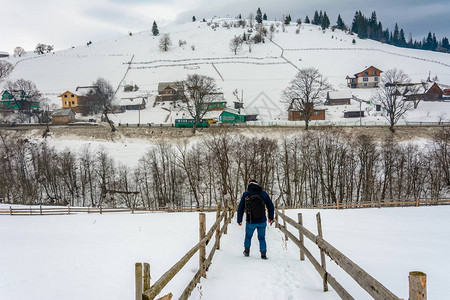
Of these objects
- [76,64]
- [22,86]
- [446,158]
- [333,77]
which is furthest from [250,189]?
[76,64]

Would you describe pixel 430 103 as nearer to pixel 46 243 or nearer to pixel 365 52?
pixel 365 52

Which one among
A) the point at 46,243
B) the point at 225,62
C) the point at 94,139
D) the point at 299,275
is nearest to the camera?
the point at 299,275

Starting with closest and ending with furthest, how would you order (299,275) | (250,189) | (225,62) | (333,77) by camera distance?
1. (299,275)
2. (250,189)
3. (333,77)
4. (225,62)

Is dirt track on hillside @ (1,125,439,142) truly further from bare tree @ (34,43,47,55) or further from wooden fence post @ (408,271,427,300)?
bare tree @ (34,43,47,55)

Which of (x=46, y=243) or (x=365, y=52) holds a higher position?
(x=365, y=52)

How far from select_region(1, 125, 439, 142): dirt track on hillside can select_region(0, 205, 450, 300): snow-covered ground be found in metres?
33.9

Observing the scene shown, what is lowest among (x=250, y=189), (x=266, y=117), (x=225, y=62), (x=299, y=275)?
(x=299, y=275)

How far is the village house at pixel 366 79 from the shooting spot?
84.4 m

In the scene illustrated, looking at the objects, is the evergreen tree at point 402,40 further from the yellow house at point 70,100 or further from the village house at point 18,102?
the village house at point 18,102

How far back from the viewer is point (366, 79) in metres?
85.2

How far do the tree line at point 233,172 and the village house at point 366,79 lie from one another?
46.5 m

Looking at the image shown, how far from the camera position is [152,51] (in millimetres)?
120938

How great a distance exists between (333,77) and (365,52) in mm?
37116

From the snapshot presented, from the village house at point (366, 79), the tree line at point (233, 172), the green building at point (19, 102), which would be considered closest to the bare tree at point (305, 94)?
the tree line at point (233, 172)
